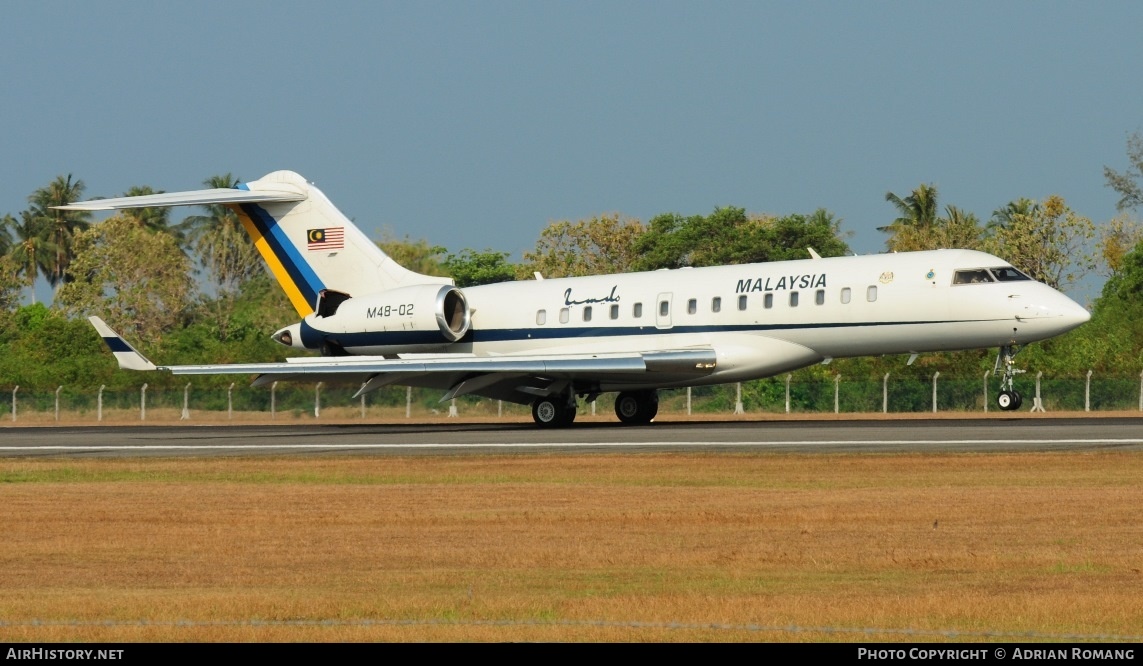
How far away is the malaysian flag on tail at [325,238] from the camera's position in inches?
1516

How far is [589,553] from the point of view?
13.2 metres

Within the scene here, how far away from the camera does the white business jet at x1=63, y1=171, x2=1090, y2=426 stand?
31125 mm

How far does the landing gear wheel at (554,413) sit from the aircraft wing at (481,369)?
332mm

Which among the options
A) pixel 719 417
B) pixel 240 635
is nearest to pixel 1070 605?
pixel 240 635

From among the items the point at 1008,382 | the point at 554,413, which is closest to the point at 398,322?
the point at 554,413

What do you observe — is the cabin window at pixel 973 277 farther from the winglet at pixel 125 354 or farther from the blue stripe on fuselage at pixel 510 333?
the winglet at pixel 125 354

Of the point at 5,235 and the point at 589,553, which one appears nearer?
→ the point at 589,553

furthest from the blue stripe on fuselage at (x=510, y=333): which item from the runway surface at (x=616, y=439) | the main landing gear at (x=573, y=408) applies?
the runway surface at (x=616, y=439)

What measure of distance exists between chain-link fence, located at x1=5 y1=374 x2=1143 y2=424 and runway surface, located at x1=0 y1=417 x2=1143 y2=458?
29.6 feet

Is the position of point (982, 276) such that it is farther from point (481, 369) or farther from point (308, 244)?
point (308, 244)

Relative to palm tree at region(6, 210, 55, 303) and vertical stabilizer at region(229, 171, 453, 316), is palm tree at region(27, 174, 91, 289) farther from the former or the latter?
vertical stabilizer at region(229, 171, 453, 316)

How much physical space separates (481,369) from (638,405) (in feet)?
15.2
